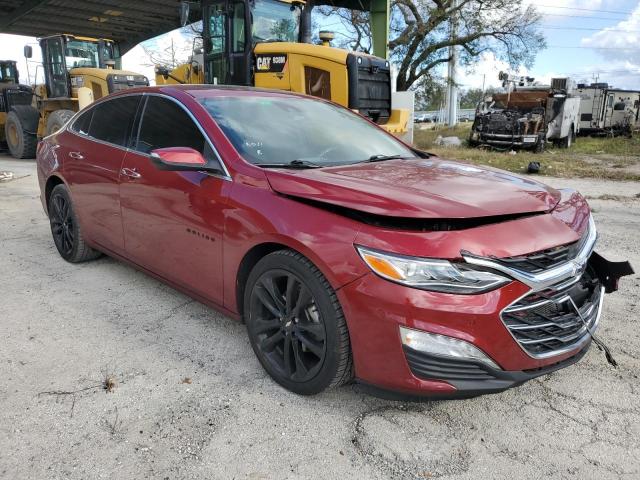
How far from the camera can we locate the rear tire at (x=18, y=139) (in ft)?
45.9

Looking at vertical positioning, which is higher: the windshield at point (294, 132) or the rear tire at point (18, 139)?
the windshield at point (294, 132)

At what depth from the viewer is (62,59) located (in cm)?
1347

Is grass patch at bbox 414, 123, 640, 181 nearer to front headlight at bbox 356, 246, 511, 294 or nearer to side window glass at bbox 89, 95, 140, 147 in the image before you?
side window glass at bbox 89, 95, 140, 147

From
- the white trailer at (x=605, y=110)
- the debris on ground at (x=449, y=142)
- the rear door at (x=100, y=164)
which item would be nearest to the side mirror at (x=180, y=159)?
the rear door at (x=100, y=164)

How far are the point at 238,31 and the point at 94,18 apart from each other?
15489 millimetres

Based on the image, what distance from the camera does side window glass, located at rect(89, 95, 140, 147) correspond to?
4.00 meters

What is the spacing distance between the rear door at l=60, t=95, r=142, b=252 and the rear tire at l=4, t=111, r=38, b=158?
1095 centimetres

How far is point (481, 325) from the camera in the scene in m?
2.16

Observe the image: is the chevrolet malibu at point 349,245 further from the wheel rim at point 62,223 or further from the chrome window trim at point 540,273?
the wheel rim at point 62,223

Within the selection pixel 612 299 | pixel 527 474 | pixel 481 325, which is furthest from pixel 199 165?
pixel 612 299

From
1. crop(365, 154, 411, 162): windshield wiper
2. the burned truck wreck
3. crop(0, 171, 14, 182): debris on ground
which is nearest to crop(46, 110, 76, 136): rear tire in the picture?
crop(0, 171, 14, 182): debris on ground

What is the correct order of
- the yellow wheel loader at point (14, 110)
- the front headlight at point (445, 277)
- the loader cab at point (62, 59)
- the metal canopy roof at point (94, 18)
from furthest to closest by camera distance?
the metal canopy roof at point (94, 18), the yellow wheel loader at point (14, 110), the loader cab at point (62, 59), the front headlight at point (445, 277)

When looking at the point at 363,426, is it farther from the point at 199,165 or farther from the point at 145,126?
the point at 145,126

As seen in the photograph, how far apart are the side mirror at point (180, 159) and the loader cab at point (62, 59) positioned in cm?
1228
